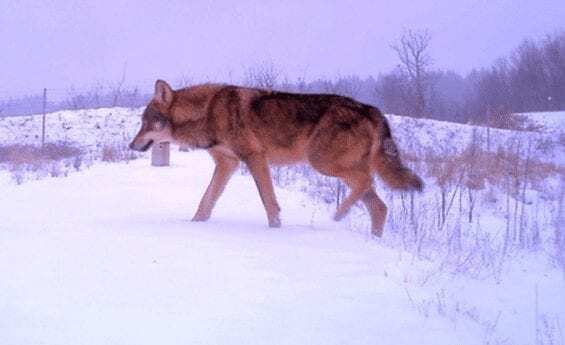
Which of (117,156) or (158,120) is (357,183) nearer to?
(158,120)

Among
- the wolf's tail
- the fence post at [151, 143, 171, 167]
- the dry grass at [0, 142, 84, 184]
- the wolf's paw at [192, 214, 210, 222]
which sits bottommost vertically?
the dry grass at [0, 142, 84, 184]

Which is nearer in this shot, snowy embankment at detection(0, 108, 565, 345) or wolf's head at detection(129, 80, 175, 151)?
snowy embankment at detection(0, 108, 565, 345)

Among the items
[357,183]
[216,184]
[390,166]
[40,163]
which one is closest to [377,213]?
[357,183]

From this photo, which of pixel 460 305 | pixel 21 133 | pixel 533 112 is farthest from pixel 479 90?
pixel 460 305

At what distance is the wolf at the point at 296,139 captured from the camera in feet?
20.4

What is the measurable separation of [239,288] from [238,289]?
0.02 metres

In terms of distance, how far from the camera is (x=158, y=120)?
22.4 feet

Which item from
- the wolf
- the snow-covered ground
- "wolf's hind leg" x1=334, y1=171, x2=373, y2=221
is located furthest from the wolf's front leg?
"wolf's hind leg" x1=334, y1=171, x2=373, y2=221

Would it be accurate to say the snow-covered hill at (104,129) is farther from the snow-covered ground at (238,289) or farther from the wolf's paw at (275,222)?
the snow-covered ground at (238,289)

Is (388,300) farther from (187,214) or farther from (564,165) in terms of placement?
(564,165)

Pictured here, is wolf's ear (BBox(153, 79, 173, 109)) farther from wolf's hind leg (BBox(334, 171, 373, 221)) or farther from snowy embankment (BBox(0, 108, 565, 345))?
wolf's hind leg (BBox(334, 171, 373, 221))

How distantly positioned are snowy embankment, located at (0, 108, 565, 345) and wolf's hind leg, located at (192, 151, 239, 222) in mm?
244

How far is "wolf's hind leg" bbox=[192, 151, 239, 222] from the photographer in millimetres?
6223

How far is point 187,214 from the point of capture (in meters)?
6.77
